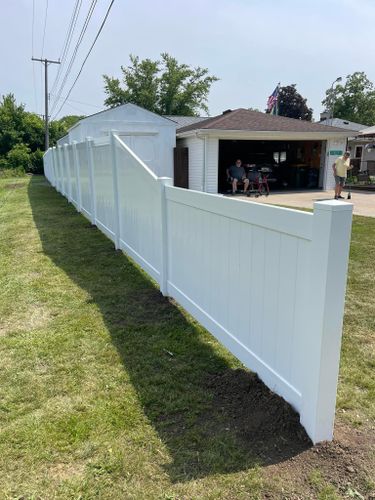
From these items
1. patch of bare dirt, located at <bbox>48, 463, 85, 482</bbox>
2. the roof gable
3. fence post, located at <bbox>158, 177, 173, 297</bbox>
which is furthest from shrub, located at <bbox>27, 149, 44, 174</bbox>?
patch of bare dirt, located at <bbox>48, 463, 85, 482</bbox>

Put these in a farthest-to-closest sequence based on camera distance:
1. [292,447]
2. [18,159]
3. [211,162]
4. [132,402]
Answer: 1. [18,159]
2. [211,162]
3. [132,402]
4. [292,447]

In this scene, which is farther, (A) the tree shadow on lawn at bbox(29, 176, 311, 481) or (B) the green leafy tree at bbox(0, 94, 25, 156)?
(B) the green leafy tree at bbox(0, 94, 25, 156)

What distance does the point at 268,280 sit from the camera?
2271 mm

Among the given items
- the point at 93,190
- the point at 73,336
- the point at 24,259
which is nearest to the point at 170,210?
the point at 73,336

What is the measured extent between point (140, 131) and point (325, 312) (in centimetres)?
1688

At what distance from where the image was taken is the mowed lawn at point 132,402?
6.18 feet

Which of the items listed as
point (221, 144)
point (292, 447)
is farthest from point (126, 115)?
point (292, 447)

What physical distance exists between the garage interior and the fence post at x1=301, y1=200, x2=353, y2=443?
672 inches

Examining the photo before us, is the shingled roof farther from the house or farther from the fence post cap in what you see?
the fence post cap

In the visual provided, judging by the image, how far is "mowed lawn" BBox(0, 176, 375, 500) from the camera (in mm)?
1885

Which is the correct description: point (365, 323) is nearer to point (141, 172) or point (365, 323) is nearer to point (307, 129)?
point (141, 172)

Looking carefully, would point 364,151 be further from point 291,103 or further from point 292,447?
point 291,103

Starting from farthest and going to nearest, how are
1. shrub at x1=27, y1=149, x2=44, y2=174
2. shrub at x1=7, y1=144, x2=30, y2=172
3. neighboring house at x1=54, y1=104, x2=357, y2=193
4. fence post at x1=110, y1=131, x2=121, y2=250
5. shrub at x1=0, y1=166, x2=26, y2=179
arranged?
shrub at x1=27, y1=149, x2=44, y2=174, shrub at x1=7, y1=144, x2=30, y2=172, shrub at x1=0, y1=166, x2=26, y2=179, neighboring house at x1=54, y1=104, x2=357, y2=193, fence post at x1=110, y1=131, x2=121, y2=250

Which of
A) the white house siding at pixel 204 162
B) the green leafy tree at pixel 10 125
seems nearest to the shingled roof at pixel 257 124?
the white house siding at pixel 204 162
